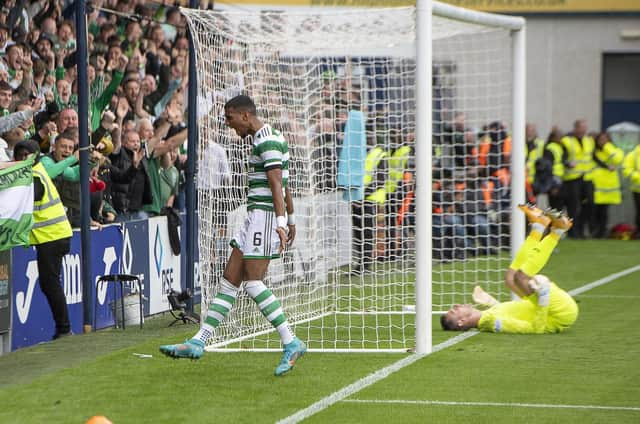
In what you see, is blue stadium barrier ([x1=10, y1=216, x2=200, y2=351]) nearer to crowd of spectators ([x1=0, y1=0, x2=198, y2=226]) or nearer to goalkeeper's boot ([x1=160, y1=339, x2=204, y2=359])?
crowd of spectators ([x1=0, y1=0, x2=198, y2=226])

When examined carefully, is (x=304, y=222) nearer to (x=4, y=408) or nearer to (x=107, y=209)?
(x=107, y=209)

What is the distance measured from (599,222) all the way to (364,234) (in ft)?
36.1

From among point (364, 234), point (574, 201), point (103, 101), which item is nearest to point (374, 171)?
point (364, 234)

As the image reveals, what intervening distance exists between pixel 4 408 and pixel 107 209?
4728 millimetres

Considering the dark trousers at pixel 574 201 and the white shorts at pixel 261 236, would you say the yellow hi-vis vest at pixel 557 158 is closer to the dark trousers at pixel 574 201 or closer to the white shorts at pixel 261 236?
the dark trousers at pixel 574 201

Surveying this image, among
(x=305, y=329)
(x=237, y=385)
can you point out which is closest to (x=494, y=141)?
(x=305, y=329)

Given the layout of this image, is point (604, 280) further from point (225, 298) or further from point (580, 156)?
point (580, 156)

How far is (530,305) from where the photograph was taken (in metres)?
10.8

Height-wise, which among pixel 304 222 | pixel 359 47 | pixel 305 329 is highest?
pixel 359 47

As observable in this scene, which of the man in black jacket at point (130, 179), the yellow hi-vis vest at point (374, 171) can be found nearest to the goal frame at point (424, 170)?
the yellow hi-vis vest at point (374, 171)

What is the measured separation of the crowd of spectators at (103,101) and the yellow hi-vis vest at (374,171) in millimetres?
2107

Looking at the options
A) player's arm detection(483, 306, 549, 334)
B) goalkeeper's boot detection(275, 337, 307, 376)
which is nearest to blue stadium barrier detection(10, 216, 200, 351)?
goalkeeper's boot detection(275, 337, 307, 376)

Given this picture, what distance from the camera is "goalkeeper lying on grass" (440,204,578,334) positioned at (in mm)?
10648

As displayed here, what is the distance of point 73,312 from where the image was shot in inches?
448
